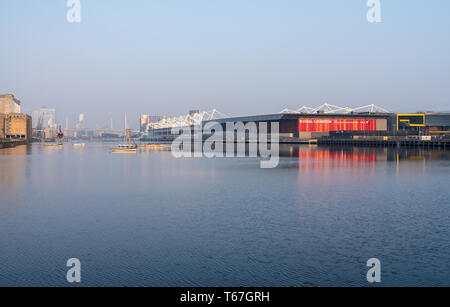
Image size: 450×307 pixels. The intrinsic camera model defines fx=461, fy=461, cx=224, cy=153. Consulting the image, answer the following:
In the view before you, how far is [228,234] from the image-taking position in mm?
13859

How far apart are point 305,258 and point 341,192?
1260cm

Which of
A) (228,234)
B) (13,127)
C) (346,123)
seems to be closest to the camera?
(228,234)

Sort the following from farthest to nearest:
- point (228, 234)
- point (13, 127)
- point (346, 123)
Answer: point (13, 127) → point (346, 123) → point (228, 234)

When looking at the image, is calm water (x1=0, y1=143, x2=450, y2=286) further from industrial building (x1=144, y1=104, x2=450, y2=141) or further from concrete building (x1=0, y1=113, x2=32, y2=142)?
concrete building (x1=0, y1=113, x2=32, y2=142)

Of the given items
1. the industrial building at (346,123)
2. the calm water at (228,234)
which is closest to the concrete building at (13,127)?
the industrial building at (346,123)

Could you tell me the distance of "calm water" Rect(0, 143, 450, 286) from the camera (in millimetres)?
10047

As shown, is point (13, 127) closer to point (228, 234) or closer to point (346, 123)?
point (346, 123)

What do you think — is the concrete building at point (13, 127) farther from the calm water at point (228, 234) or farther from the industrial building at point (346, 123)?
the calm water at point (228, 234)

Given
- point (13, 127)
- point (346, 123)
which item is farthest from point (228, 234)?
point (13, 127)

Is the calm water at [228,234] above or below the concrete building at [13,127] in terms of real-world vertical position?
below

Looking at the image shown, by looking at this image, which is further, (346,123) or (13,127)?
(13,127)

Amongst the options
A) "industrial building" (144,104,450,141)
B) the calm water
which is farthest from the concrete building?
the calm water

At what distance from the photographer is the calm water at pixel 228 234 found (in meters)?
10.0
